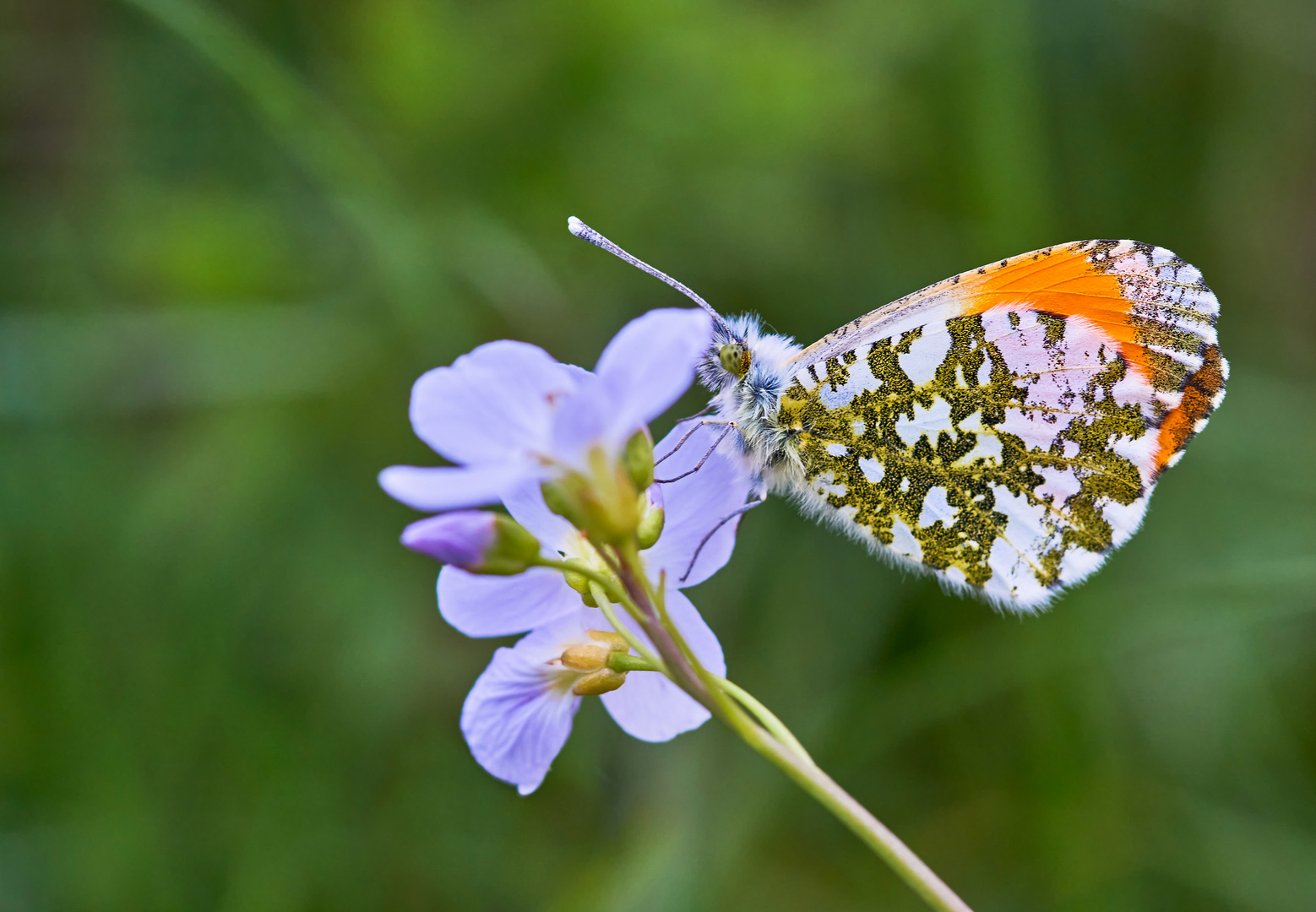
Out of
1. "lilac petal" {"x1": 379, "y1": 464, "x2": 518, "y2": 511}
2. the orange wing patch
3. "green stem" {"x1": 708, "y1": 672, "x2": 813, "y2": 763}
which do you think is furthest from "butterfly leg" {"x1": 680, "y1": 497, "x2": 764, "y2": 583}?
the orange wing patch

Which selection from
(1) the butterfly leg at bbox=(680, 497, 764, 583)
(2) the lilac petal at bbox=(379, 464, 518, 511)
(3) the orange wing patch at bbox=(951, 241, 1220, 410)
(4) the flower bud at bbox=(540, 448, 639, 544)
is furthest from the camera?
(3) the orange wing patch at bbox=(951, 241, 1220, 410)

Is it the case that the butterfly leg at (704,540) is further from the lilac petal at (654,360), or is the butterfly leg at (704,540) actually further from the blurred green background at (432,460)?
the blurred green background at (432,460)

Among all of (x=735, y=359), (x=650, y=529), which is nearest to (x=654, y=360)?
(x=650, y=529)

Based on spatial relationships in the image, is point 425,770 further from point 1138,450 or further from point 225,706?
point 1138,450

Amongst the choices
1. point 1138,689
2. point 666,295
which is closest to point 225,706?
point 666,295

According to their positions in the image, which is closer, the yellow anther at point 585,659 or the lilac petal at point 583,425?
the lilac petal at point 583,425

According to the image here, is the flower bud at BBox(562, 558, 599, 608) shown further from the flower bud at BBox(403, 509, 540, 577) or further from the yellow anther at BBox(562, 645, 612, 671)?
the flower bud at BBox(403, 509, 540, 577)

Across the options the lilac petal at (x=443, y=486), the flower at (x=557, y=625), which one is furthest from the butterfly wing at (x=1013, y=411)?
the lilac petal at (x=443, y=486)
